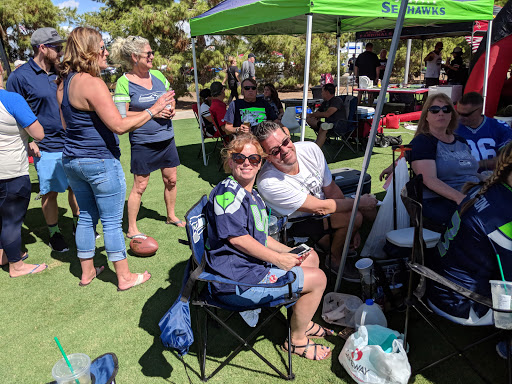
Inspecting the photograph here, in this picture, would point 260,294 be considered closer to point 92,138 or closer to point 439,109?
point 92,138

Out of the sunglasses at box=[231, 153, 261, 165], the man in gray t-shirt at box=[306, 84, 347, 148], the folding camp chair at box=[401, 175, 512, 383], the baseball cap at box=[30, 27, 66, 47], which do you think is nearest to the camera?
the folding camp chair at box=[401, 175, 512, 383]

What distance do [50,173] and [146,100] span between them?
109 cm

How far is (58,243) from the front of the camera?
365 cm

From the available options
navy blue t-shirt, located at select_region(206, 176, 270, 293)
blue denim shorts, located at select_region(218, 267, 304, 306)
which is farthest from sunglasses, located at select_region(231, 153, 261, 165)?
blue denim shorts, located at select_region(218, 267, 304, 306)

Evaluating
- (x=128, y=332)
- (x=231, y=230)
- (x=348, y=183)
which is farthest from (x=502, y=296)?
(x=128, y=332)

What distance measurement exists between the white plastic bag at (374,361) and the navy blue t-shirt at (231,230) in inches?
23.6

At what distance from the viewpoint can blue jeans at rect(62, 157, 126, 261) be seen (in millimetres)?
2536

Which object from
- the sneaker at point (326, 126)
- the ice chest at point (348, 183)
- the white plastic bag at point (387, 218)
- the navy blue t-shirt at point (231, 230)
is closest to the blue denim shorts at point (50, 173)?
the navy blue t-shirt at point (231, 230)

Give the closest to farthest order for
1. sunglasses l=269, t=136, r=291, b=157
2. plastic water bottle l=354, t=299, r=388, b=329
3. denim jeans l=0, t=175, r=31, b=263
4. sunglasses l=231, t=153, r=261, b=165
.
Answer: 1. sunglasses l=231, t=153, r=261, b=165
2. plastic water bottle l=354, t=299, r=388, b=329
3. sunglasses l=269, t=136, r=291, b=157
4. denim jeans l=0, t=175, r=31, b=263

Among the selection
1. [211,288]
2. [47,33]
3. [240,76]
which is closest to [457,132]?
[211,288]

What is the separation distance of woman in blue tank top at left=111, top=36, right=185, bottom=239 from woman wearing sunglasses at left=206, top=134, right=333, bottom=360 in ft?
3.98

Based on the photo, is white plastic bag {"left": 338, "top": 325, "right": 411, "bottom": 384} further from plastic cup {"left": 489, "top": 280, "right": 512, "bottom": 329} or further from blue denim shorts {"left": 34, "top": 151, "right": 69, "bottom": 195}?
blue denim shorts {"left": 34, "top": 151, "right": 69, "bottom": 195}

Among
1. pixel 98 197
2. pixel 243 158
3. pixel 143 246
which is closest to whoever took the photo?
pixel 243 158

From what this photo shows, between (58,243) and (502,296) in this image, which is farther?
(58,243)
